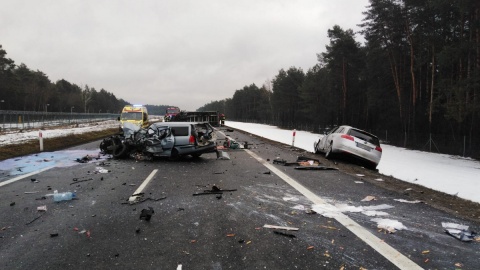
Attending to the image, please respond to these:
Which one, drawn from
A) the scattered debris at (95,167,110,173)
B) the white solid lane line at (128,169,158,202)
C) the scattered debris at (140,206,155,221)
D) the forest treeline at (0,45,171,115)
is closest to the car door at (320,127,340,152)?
the white solid lane line at (128,169,158,202)

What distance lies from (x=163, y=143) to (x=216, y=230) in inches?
352

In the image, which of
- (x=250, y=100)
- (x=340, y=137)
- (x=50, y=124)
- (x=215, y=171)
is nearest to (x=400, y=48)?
(x=340, y=137)

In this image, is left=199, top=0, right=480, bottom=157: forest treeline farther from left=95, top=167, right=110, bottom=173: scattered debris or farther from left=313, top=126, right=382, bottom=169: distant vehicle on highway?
left=95, top=167, right=110, bottom=173: scattered debris

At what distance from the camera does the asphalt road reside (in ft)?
12.2

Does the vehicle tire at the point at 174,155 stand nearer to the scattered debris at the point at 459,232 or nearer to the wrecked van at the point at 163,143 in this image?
the wrecked van at the point at 163,143

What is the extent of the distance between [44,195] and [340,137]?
10.4 m

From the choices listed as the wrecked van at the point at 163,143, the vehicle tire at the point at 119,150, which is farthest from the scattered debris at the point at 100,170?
the vehicle tire at the point at 119,150

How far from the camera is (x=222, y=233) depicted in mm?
4617

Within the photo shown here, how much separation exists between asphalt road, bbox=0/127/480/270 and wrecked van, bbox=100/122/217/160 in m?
4.65

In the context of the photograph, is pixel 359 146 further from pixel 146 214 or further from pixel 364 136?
pixel 146 214

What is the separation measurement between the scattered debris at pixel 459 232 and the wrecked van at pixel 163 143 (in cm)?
962

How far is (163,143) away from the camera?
13.2 metres

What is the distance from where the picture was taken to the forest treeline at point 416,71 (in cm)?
2428

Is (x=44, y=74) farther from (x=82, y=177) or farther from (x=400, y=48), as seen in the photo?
(x=82, y=177)
